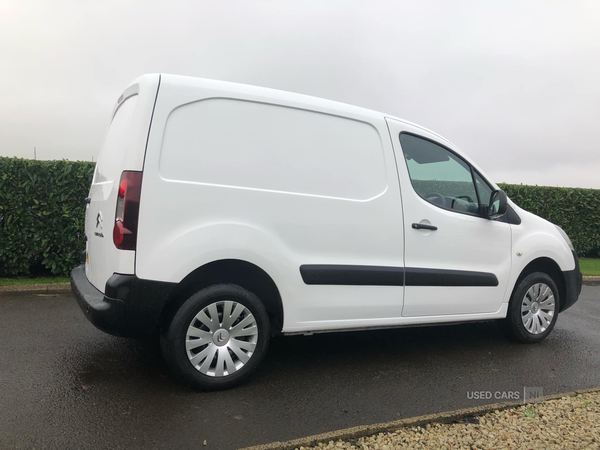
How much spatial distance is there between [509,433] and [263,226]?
6.64 ft

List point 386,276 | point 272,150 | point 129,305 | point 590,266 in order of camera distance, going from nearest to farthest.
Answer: point 129,305, point 272,150, point 386,276, point 590,266

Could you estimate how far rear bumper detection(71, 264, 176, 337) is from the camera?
9.73 feet

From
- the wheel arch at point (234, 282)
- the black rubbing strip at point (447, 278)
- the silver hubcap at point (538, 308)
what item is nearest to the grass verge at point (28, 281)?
the wheel arch at point (234, 282)

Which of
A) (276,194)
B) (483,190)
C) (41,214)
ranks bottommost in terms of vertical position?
(41,214)

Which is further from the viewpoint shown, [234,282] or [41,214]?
[41,214]

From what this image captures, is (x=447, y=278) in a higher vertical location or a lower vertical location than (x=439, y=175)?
lower

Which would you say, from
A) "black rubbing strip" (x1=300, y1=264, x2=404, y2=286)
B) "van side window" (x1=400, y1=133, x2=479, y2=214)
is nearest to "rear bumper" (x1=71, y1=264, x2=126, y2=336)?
"black rubbing strip" (x1=300, y1=264, x2=404, y2=286)

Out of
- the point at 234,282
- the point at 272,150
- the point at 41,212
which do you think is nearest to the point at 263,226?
the point at 234,282

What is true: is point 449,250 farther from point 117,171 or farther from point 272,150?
point 117,171

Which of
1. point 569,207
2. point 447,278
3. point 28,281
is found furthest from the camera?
point 569,207

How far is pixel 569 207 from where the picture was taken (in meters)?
12.6

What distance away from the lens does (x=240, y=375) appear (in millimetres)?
3305

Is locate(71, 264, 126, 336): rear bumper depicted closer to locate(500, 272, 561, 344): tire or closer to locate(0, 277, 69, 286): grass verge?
locate(500, 272, 561, 344): tire

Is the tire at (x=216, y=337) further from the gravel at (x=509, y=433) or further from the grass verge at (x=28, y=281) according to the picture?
the grass verge at (x=28, y=281)
